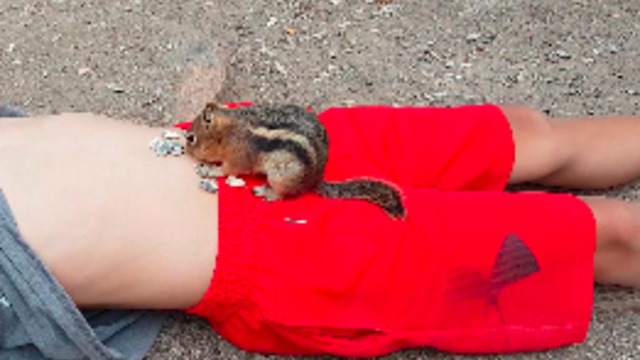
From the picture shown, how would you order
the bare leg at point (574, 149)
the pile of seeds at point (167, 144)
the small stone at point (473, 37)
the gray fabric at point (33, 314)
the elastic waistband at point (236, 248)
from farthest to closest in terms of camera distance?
the small stone at point (473, 37), the bare leg at point (574, 149), the pile of seeds at point (167, 144), the elastic waistband at point (236, 248), the gray fabric at point (33, 314)

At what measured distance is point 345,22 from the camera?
3.04 m

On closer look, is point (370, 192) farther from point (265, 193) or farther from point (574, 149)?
point (574, 149)

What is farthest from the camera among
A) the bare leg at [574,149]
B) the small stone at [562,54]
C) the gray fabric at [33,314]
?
the small stone at [562,54]

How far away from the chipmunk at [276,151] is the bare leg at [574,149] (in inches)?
19.1

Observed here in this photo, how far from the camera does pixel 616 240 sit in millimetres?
1831

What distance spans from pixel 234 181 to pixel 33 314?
0.49 metres

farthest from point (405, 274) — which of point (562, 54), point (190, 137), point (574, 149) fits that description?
point (562, 54)

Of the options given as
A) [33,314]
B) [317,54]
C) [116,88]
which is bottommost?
[33,314]

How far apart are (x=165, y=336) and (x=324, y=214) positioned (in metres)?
0.50

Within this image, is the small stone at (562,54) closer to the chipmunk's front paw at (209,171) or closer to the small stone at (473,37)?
the small stone at (473,37)

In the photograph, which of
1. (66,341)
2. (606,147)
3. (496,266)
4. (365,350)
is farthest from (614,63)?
(66,341)

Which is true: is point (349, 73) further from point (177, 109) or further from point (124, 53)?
point (124, 53)

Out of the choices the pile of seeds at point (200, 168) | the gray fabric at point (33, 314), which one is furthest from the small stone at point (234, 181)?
the gray fabric at point (33, 314)

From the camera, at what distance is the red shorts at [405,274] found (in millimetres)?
1672
